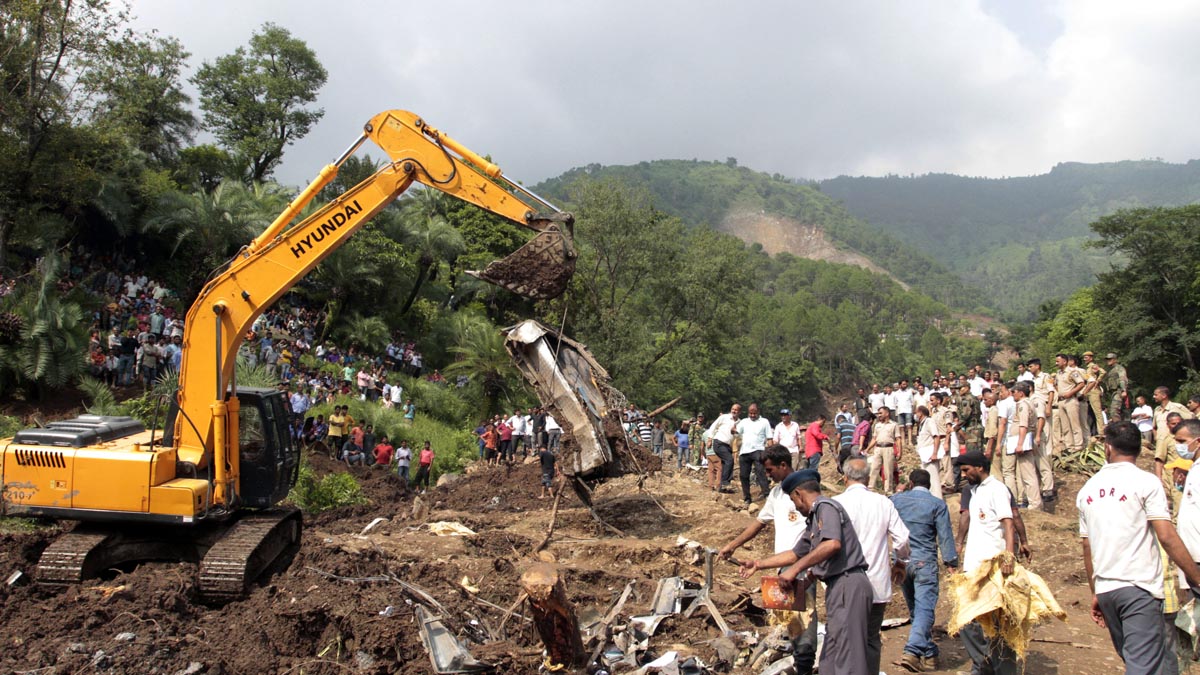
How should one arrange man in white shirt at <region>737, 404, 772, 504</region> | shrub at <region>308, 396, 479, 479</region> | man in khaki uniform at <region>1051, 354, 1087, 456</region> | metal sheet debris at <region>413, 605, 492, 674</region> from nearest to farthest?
metal sheet debris at <region>413, 605, 492, 674</region> < man in khaki uniform at <region>1051, 354, 1087, 456</region> < man in white shirt at <region>737, 404, 772, 504</region> < shrub at <region>308, 396, 479, 479</region>

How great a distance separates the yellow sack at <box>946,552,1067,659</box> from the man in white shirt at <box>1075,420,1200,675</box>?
27.7 inches

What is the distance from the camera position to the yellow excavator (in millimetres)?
8039

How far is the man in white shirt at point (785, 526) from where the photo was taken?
6258 millimetres

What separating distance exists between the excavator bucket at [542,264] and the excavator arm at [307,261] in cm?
1

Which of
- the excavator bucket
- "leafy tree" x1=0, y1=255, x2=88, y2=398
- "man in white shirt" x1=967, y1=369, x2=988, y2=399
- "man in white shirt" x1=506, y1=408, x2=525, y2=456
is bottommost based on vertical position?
"man in white shirt" x1=506, y1=408, x2=525, y2=456

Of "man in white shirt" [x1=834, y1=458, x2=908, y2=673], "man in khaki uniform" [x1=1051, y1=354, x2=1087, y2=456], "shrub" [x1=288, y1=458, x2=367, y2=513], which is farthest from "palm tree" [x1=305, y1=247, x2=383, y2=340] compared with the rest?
"man in white shirt" [x1=834, y1=458, x2=908, y2=673]

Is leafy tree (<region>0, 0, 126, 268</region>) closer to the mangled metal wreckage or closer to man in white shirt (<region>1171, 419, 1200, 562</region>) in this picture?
the mangled metal wreckage

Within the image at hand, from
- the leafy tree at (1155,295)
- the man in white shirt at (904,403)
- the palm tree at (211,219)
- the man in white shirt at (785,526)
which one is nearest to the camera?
the man in white shirt at (785,526)

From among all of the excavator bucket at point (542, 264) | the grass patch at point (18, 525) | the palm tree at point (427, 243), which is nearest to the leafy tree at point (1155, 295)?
the palm tree at point (427, 243)

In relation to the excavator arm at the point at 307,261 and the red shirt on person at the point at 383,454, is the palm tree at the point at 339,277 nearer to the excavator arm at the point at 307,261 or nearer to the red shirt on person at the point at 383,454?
the red shirt on person at the point at 383,454

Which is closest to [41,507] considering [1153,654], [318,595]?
[318,595]

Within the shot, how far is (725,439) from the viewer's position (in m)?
14.9

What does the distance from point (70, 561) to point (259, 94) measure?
3673 centimetres

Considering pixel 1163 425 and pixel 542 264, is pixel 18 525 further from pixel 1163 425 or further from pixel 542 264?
pixel 1163 425
